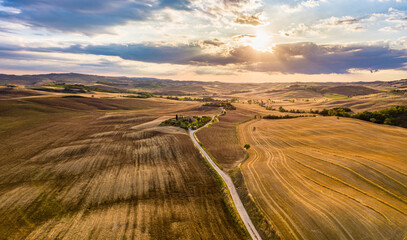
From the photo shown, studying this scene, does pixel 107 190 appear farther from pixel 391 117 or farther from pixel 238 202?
pixel 391 117

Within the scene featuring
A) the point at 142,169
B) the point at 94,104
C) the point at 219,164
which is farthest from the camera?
the point at 94,104

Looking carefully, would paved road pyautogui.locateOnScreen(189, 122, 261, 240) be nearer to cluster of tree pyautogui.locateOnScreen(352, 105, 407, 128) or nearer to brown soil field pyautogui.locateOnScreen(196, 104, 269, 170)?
brown soil field pyautogui.locateOnScreen(196, 104, 269, 170)

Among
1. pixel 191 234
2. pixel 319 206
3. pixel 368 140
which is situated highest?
pixel 368 140

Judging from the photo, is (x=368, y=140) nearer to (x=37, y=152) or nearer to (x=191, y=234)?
(x=191, y=234)

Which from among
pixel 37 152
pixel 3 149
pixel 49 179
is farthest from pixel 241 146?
pixel 3 149

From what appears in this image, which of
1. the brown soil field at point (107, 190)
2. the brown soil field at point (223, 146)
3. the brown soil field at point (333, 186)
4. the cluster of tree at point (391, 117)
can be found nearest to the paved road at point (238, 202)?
the brown soil field at point (107, 190)

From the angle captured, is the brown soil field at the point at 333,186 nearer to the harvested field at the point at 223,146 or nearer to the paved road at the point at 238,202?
the paved road at the point at 238,202
